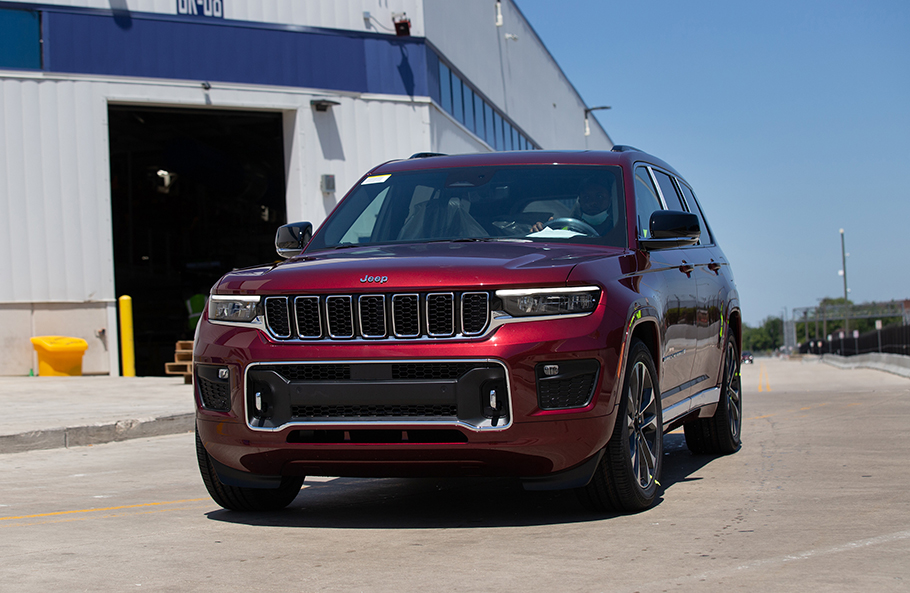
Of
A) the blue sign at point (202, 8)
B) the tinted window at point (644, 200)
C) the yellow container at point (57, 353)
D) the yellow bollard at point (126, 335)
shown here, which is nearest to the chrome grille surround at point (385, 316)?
the tinted window at point (644, 200)

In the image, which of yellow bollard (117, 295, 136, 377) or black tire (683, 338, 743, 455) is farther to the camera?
yellow bollard (117, 295, 136, 377)

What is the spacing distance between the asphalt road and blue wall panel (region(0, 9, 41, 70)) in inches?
512

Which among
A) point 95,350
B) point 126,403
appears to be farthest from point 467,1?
point 126,403

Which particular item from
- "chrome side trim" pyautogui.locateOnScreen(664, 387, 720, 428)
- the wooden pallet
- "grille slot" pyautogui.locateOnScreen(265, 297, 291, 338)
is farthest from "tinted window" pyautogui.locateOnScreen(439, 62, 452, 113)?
"grille slot" pyautogui.locateOnScreen(265, 297, 291, 338)

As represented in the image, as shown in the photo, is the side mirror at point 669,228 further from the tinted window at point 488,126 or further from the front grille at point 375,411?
the tinted window at point 488,126

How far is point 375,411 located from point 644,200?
97.2 inches

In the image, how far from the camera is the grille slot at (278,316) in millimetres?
4754

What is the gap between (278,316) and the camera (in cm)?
479

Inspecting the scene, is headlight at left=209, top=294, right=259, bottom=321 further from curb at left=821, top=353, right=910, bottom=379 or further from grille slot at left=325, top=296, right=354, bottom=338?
curb at left=821, top=353, right=910, bottom=379

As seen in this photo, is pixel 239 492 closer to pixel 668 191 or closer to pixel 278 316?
pixel 278 316

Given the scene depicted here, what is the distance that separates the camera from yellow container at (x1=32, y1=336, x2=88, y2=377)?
17.9 metres

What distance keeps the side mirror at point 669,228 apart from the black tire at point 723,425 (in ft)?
6.77

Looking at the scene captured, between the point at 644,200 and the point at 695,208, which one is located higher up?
the point at 695,208

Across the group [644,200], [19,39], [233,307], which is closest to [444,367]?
[233,307]
